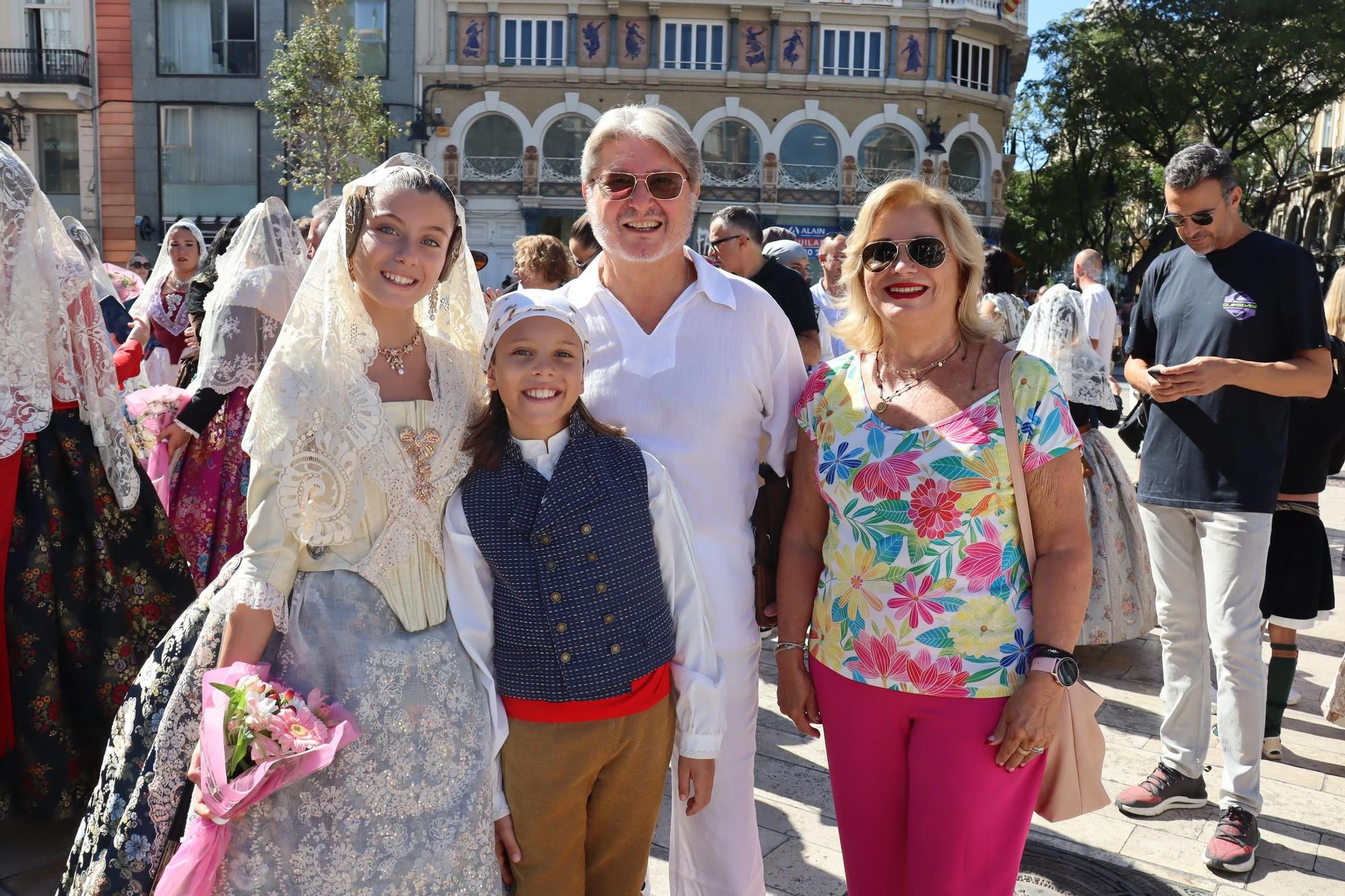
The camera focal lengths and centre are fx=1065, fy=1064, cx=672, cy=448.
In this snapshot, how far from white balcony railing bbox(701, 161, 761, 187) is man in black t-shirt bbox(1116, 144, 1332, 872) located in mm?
26820

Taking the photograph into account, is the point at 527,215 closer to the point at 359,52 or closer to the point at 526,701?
the point at 359,52

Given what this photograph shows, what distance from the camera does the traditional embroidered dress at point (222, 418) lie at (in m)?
4.14

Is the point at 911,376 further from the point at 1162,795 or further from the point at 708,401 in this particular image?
the point at 1162,795

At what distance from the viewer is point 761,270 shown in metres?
→ 4.91

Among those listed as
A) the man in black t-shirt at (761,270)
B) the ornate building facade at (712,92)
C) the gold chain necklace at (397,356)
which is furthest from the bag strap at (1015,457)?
the ornate building facade at (712,92)

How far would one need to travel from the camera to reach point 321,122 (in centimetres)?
2261

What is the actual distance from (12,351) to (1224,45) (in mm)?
Answer: 28898

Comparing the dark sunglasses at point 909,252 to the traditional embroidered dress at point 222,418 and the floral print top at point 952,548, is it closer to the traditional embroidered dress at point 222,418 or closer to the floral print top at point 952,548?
the floral print top at point 952,548

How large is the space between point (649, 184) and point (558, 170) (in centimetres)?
2785

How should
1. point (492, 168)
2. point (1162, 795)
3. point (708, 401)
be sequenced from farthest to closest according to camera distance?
point (492, 168)
point (1162, 795)
point (708, 401)

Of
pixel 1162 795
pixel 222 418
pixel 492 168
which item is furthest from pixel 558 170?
pixel 1162 795

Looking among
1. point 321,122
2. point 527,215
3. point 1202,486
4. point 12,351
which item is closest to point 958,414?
point 1202,486

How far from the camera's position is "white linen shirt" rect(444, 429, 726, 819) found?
92.5 inches

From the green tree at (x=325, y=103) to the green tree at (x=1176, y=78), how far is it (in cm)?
1677
